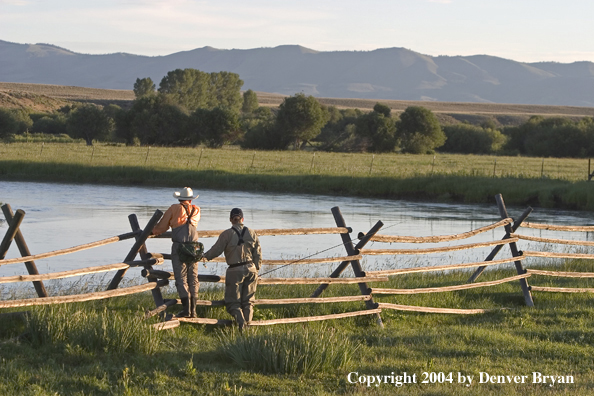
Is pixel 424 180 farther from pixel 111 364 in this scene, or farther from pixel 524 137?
pixel 524 137

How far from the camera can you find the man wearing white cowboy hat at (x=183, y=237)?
8.19 metres

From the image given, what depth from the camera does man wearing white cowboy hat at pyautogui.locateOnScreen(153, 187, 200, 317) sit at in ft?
26.9

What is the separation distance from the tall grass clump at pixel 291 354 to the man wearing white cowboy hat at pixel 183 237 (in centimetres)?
129

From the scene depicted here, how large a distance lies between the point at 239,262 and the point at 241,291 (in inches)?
15.9

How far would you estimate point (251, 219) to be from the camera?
78.6 feet

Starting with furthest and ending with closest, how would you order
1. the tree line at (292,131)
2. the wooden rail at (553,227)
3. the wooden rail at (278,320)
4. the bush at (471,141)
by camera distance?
the bush at (471,141), the tree line at (292,131), the wooden rail at (553,227), the wooden rail at (278,320)

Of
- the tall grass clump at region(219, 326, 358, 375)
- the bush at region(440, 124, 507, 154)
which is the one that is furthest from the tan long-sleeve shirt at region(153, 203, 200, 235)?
the bush at region(440, 124, 507, 154)

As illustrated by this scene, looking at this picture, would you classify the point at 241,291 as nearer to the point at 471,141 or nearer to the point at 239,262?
the point at 239,262

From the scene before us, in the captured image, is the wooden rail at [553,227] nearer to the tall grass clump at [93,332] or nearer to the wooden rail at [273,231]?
the wooden rail at [273,231]

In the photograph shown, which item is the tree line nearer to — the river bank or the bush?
the bush

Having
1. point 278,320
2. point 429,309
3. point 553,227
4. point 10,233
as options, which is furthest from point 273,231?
point 553,227

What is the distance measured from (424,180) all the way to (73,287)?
957 inches
